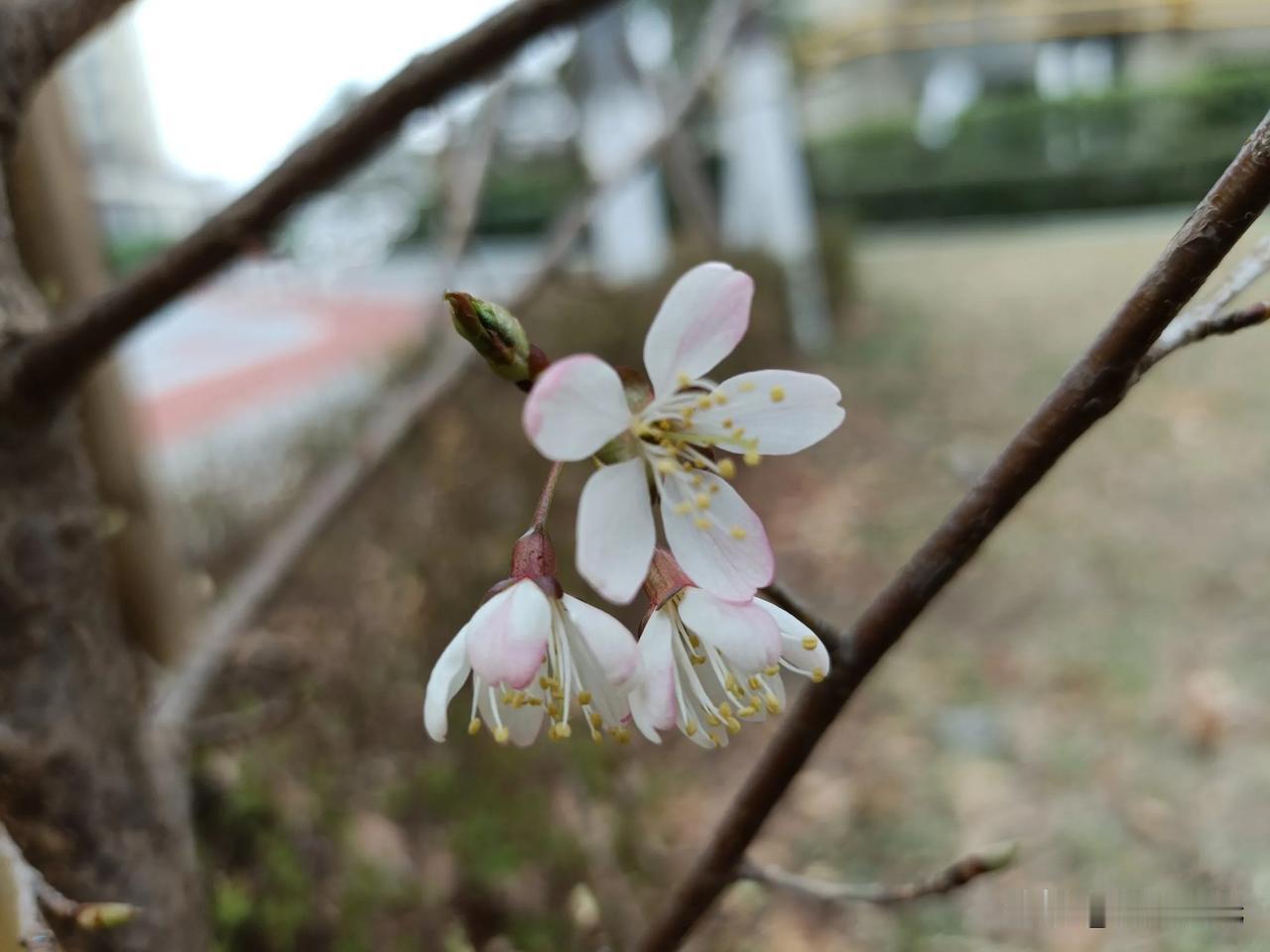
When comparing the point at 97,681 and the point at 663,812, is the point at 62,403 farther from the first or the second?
the point at 663,812

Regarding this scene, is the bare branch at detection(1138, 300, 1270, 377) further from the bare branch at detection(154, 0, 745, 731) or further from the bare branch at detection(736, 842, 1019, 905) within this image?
the bare branch at detection(154, 0, 745, 731)

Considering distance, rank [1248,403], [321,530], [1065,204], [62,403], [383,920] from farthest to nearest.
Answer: [1065,204]
[1248,403]
[383,920]
[321,530]
[62,403]

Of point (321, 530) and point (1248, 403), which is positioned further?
point (1248, 403)

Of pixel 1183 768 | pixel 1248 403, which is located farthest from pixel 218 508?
pixel 1248 403

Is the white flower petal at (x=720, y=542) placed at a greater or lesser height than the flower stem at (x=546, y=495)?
lesser

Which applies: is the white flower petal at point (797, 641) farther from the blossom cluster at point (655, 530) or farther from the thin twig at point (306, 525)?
the thin twig at point (306, 525)

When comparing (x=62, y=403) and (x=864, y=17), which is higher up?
(x=62, y=403)

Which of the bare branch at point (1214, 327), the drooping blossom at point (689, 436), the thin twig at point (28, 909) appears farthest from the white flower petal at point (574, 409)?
the thin twig at point (28, 909)
